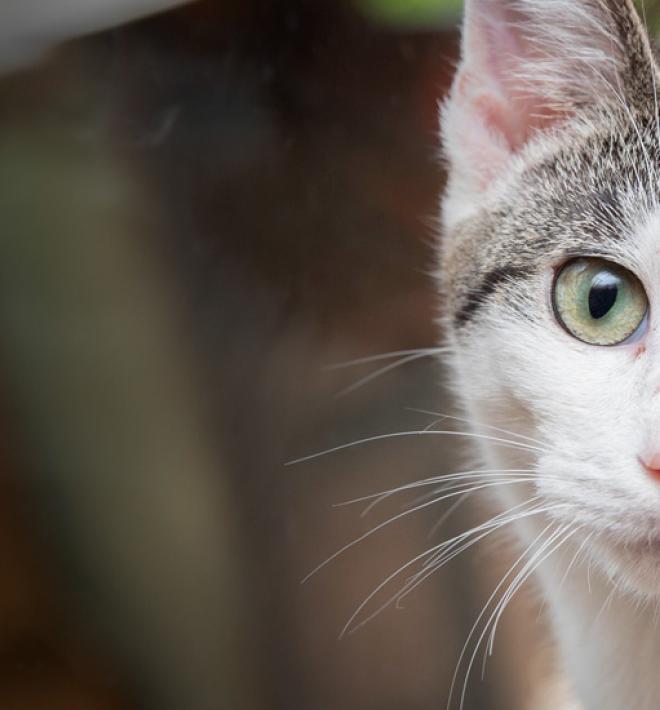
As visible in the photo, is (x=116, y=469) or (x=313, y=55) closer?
(x=313, y=55)

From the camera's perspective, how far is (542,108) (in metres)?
0.79

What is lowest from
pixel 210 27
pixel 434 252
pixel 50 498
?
pixel 50 498

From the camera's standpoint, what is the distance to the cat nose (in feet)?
1.83

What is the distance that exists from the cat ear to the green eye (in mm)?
155

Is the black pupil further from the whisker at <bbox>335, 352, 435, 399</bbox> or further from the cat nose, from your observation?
the whisker at <bbox>335, 352, 435, 399</bbox>

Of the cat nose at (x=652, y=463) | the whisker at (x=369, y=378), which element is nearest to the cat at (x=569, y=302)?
the cat nose at (x=652, y=463)

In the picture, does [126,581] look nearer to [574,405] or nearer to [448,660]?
[448,660]

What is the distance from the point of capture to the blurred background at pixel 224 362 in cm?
93

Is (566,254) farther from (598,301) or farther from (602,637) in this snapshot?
(602,637)

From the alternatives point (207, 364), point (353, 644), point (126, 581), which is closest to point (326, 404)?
point (207, 364)

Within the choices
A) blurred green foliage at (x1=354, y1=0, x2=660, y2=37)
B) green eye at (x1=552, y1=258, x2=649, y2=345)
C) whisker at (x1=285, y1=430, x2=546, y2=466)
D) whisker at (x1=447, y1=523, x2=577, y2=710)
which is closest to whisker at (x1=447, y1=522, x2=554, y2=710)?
whisker at (x1=447, y1=523, x2=577, y2=710)

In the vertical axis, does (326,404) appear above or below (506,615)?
above

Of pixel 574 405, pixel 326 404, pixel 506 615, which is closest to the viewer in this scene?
pixel 574 405

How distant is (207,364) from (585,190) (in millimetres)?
559
